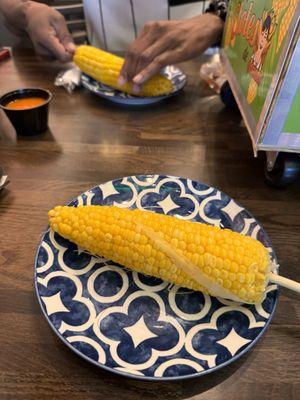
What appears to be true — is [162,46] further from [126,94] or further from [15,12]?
[15,12]

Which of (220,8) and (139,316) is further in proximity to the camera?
(220,8)

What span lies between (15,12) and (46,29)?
1.26 ft

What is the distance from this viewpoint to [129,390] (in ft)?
1.94

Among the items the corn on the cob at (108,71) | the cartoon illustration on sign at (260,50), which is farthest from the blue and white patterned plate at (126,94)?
the cartoon illustration on sign at (260,50)

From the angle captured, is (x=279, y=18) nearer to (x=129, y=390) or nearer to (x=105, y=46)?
(x=129, y=390)

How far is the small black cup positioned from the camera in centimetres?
118

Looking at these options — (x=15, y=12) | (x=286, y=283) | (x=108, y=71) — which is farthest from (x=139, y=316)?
(x=15, y=12)

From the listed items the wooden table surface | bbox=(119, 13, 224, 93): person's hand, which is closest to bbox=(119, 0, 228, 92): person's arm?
bbox=(119, 13, 224, 93): person's hand

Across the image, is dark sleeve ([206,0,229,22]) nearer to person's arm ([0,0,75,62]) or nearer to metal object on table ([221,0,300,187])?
metal object on table ([221,0,300,187])

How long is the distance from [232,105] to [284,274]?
0.84 metres

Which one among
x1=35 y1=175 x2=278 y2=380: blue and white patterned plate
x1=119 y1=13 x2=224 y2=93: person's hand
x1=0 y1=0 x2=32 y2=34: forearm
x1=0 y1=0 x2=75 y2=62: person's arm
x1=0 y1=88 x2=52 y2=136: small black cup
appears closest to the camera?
x1=35 y1=175 x2=278 y2=380: blue and white patterned plate

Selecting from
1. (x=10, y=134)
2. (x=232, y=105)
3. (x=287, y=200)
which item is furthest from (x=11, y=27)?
(x=287, y=200)

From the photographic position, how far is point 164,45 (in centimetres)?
141

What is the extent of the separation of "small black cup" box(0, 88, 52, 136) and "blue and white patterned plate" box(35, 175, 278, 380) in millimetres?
602
